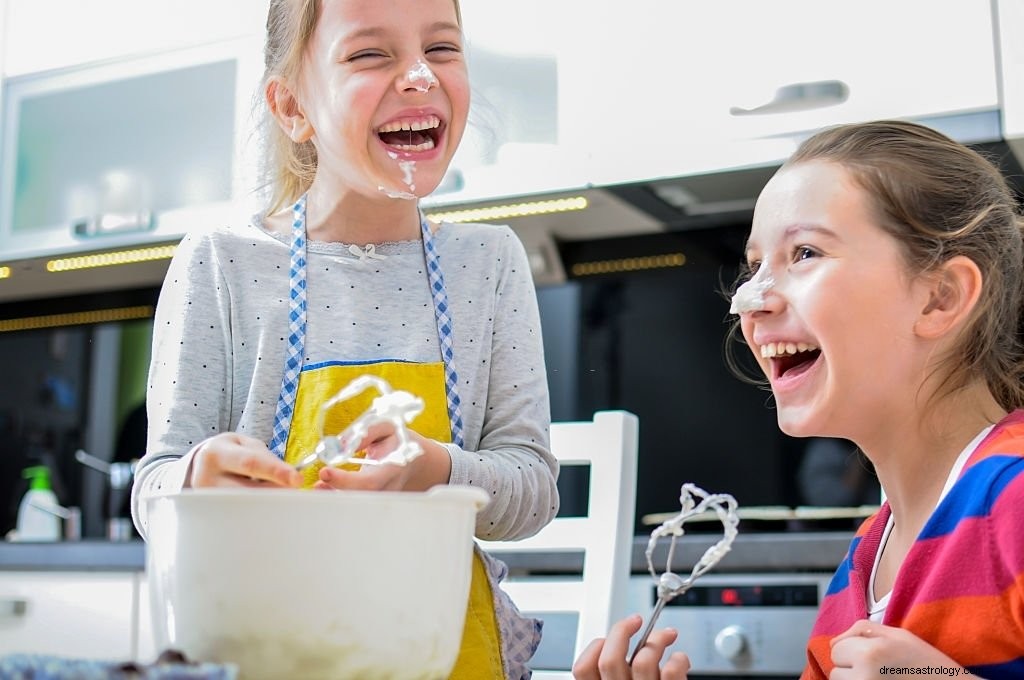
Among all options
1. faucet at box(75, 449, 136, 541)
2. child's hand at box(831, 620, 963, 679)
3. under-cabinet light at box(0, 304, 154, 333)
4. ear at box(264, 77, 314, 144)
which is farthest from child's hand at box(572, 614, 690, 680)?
under-cabinet light at box(0, 304, 154, 333)

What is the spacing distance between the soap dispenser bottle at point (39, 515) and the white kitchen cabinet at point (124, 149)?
0.59 meters

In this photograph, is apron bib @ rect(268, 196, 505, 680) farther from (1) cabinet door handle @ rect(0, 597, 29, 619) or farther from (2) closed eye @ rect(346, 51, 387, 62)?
(1) cabinet door handle @ rect(0, 597, 29, 619)

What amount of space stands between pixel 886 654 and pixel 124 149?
2279 millimetres

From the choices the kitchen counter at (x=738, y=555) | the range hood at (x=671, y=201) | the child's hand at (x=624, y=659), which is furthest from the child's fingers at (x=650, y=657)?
the range hood at (x=671, y=201)

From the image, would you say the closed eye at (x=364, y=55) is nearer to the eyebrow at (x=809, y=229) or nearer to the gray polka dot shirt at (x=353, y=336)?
the gray polka dot shirt at (x=353, y=336)

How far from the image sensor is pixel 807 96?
200 cm

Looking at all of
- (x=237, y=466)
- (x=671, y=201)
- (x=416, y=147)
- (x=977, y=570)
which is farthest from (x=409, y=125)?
(x=671, y=201)

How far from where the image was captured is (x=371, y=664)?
0.56 metres

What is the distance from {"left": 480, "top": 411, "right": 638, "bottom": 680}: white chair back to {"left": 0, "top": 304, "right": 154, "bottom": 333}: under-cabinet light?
6.08 ft

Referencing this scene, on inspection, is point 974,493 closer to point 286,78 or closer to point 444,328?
point 444,328

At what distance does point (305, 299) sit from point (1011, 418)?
606 mm

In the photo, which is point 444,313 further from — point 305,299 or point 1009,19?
point 1009,19

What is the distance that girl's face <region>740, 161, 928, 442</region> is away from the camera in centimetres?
100

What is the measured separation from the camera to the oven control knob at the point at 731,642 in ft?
6.42
